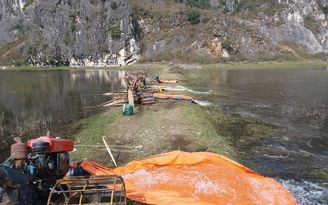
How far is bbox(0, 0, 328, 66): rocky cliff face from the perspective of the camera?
78312 mm

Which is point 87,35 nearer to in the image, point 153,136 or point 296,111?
point 296,111

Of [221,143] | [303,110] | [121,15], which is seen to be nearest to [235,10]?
[121,15]

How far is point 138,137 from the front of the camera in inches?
415

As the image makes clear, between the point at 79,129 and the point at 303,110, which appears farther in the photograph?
the point at 303,110

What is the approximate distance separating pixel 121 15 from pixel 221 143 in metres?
77.2

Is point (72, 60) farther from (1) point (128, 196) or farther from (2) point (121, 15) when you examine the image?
(1) point (128, 196)

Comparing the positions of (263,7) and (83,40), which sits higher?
(263,7)

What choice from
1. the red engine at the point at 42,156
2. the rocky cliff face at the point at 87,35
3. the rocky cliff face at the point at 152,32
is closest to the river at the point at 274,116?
the red engine at the point at 42,156

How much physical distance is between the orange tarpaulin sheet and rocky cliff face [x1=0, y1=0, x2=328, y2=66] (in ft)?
231

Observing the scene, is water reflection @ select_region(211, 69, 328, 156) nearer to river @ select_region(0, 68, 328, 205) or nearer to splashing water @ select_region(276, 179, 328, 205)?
river @ select_region(0, 68, 328, 205)

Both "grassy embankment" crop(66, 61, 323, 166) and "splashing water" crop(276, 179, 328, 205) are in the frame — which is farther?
"grassy embankment" crop(66, 61, 323, 166)

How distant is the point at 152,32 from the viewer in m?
86.2

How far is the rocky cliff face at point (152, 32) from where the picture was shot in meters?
78.3

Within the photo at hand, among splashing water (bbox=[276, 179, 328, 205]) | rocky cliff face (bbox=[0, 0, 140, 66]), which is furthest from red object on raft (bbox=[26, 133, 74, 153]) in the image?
rocky cliff face (bbox=[0, 0, 140, 66])
